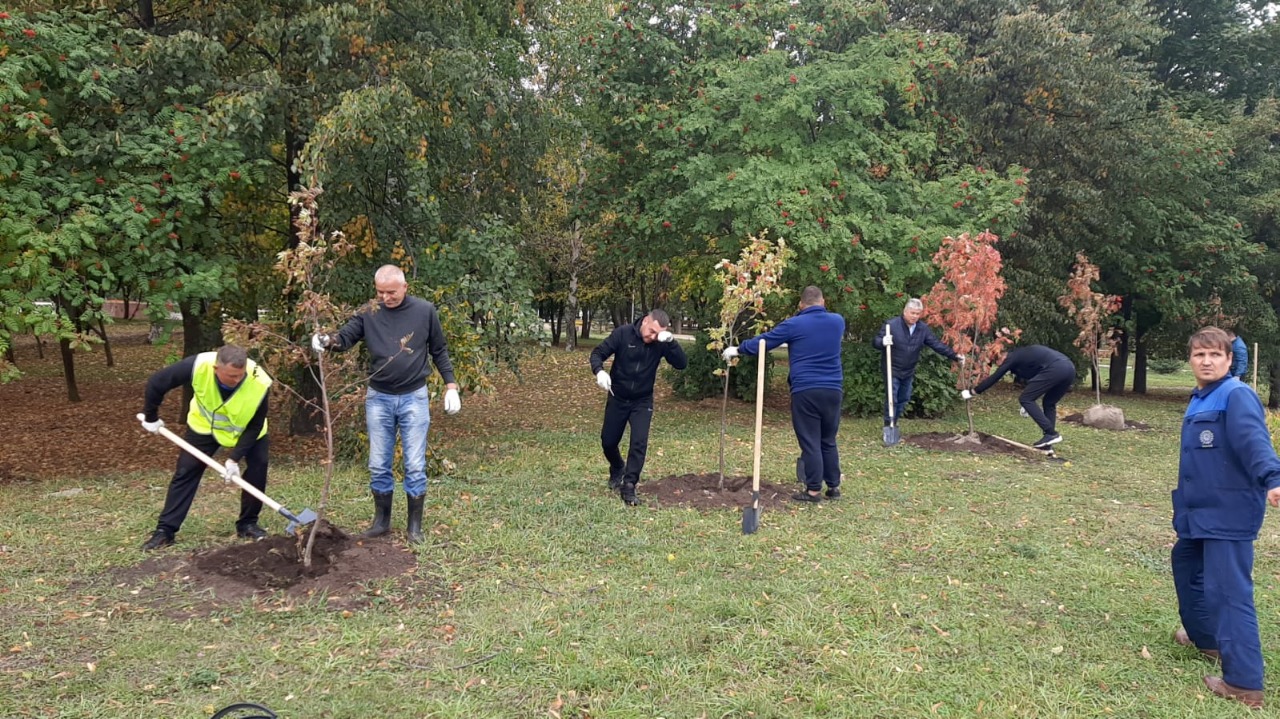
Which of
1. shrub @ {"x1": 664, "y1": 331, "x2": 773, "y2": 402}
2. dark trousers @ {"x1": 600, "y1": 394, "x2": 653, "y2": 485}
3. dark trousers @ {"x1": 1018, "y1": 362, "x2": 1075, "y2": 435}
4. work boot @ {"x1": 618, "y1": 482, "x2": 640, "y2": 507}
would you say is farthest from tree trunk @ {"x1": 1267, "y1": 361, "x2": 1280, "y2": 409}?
work boot @ {"x1": 618, "y1": 482, "x2": 640, "y2": 507}

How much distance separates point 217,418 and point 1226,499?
235 inches

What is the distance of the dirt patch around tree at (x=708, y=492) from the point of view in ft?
23.0

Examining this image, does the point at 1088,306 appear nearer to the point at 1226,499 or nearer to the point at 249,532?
the point at 1226,499

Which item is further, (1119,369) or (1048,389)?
(1119,369)

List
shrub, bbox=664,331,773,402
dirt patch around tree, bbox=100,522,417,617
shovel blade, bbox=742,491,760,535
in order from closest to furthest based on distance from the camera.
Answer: dirt patch around tree, bbox=100,522,417,617
shovel blade, bbox=742,491,760,535
shrub, bbox=664,331,773,402

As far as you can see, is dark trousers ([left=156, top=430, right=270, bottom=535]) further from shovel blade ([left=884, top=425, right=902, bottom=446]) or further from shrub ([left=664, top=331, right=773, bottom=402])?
shrub ([left=664, top=331, right=773, bottom=402])

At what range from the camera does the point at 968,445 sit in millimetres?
10477

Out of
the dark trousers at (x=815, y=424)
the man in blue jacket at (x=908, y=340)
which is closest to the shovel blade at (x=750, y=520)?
the dark trousers at (x=815, y=424)

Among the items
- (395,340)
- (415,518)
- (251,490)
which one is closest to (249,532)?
(251,490)

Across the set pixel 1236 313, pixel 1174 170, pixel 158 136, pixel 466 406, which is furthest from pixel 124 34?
pixel 1236 313

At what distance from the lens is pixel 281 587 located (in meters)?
4.74

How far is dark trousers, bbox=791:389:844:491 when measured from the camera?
6.95 metres

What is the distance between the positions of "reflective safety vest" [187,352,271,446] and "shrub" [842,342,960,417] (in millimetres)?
10029

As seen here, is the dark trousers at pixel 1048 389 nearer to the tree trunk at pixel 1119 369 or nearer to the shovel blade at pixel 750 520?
the shovel blade at pixel 750 520
